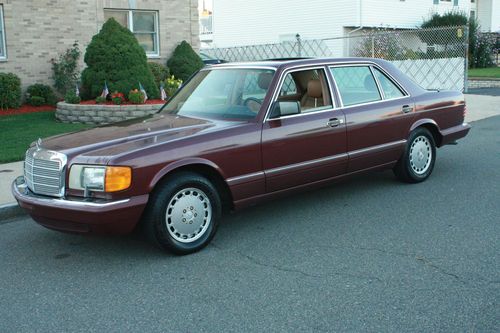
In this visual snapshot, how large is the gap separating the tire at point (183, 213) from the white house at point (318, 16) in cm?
2266

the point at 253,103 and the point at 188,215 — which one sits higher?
the point at 253,103

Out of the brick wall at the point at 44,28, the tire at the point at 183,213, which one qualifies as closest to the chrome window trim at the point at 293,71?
the tire at the point at 183,213

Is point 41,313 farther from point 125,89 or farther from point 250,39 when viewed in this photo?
point 250,39

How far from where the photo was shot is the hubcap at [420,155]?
22.7ft

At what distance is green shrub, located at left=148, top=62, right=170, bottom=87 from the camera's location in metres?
16.6

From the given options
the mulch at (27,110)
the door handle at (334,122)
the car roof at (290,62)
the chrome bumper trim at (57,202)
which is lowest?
the chrome bumper trim at (57,202)

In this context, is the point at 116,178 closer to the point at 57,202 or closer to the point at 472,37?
the point at 57,202

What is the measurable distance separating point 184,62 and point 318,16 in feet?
39.6

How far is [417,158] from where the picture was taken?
6.95 meters

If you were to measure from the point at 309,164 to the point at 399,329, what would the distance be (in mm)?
2502

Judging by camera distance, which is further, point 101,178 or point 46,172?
point 46,172

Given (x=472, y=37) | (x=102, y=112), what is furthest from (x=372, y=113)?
(x=472, y=37)

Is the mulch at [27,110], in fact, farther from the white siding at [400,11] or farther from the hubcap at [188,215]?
the white siding at [400,11]

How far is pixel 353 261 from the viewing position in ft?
14.9
